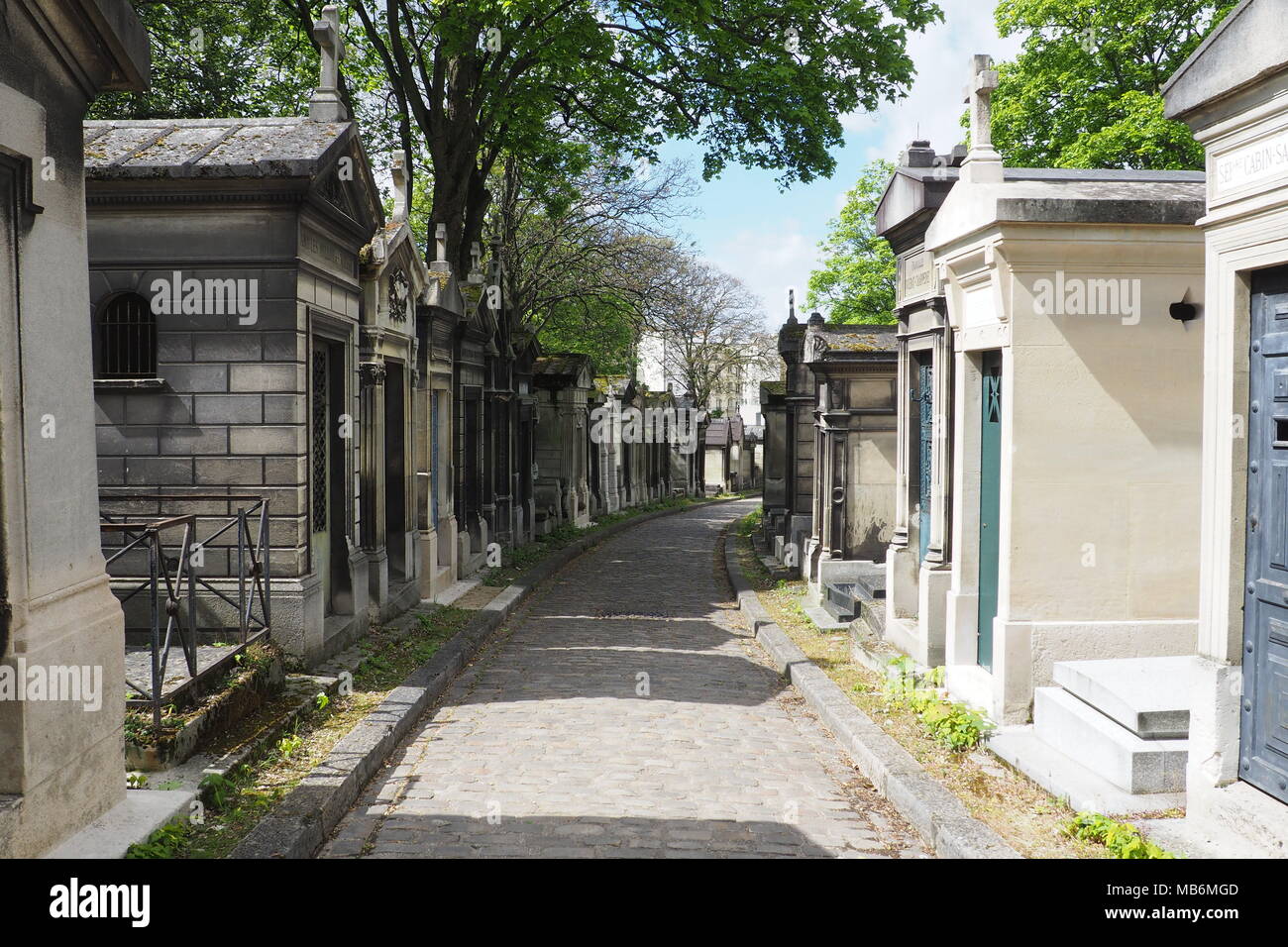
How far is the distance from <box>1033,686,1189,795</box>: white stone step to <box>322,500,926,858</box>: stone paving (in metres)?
1.10

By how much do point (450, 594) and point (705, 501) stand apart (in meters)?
32.6

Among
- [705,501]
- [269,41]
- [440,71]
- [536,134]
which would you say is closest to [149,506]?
[440,71]

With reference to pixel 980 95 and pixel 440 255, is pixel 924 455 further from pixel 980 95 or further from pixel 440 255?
pixel 440 255

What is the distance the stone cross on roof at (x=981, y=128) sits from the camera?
731 cm

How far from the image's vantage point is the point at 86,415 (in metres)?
4.81

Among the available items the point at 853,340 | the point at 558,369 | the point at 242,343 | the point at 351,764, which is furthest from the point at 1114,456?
the point at 558,369

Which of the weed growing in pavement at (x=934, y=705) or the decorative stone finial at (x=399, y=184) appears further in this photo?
the decorative stone finial at (x=399, y=184)

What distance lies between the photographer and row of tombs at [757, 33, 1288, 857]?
4555 millimetres

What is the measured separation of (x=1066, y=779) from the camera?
230 inches

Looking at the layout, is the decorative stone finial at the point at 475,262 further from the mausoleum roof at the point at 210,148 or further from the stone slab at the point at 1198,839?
the stone slab at the point at 1198,839

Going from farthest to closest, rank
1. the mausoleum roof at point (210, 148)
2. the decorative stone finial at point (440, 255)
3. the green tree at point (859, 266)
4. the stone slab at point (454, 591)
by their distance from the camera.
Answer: the green tree at point (859, 266) < the decorative stone finial at point (440, 255) < the stone slab at point (454, 591) < the mausoleum roof at point (210, 148)

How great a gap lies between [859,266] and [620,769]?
32240 mm

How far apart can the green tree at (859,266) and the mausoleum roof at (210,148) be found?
28.9 metres

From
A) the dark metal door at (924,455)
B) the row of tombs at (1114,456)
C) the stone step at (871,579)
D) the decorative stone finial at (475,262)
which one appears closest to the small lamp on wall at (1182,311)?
the row of tombs at (1114,456)
